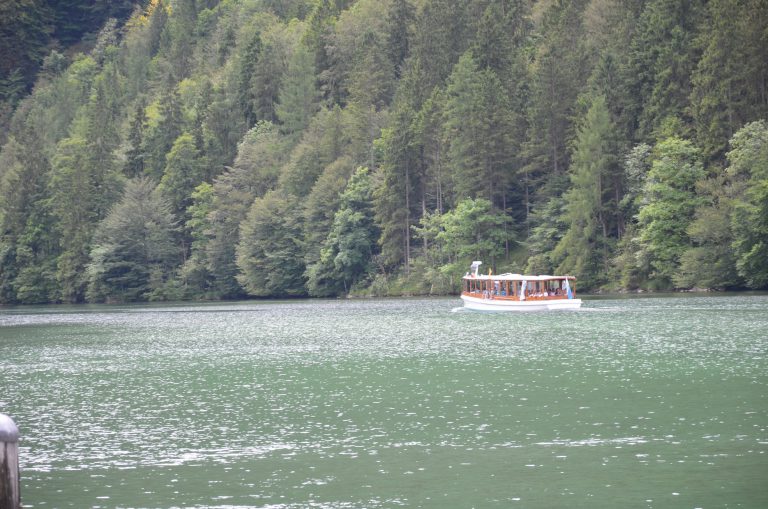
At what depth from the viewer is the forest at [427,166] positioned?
4296 inches

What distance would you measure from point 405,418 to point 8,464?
18603mm

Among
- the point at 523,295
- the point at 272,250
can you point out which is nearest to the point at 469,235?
the point at 272,250

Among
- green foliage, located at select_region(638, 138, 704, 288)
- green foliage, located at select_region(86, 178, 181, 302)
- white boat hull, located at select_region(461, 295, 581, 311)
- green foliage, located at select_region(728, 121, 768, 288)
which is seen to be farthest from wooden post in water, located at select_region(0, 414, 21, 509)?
green foliage, located at select_region(86, 178, 181, 302)

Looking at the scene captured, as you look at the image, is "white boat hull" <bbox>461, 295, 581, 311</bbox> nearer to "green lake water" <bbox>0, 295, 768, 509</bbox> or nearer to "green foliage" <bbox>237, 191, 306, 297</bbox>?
"green lake water" <bbox>0, 295, 768, 509</bbox>

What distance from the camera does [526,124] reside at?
134875 millimetres

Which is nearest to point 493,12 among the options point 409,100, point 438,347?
point 409,100

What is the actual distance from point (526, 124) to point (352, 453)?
353ft

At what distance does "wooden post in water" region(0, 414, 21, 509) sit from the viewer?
1852cm

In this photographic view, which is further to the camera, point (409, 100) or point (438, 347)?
point (409, 100)

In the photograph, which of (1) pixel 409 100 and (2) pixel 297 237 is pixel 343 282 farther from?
(1) pixel 409 100

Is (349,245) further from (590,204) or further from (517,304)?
(517,304)

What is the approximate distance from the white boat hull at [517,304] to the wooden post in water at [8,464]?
74.7 meters

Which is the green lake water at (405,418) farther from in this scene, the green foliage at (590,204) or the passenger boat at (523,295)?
the green foliage at (590,204)

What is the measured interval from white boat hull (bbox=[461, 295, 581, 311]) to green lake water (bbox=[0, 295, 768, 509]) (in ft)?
68.7
